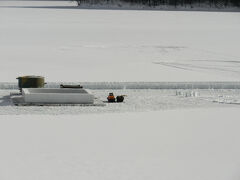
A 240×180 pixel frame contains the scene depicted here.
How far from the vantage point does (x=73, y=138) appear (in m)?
6.49

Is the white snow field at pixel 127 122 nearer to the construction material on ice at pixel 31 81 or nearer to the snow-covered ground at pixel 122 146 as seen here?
the snow-covered ground at pixel 122 146

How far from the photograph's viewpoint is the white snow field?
5379 mm

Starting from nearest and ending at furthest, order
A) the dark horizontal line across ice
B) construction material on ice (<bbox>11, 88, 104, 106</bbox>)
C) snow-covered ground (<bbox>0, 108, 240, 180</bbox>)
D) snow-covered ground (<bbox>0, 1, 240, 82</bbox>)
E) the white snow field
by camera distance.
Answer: snow-covered ground (<bbox>0, 108, 240, 180</bbox>), the white snow field, construction material on ice (<bbox>11, 88, 104, 106</bbox>), the dark horizontal line across ice, snow-covered ground (<bbox>0, 1, 240, 82</bbox>)

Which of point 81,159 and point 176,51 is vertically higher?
point 176,51

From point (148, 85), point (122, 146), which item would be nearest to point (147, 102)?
point (148, 85)

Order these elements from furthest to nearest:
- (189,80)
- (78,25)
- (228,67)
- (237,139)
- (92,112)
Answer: (78,25)
(228,67)
(189,80)
(92,112)
(237,139)

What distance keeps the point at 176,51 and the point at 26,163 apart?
12.9m

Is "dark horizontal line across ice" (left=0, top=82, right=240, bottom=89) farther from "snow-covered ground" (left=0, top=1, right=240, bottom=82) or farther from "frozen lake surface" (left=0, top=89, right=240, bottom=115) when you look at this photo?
"snow-covered ground" (left=0, top=1, right=240, bottom=82)

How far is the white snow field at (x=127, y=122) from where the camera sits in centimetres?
538

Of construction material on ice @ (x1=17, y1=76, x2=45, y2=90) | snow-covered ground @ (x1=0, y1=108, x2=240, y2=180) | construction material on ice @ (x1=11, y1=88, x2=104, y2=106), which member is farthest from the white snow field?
construction material on ice @ (x1=17, y1=76, x2=45, y2=90)

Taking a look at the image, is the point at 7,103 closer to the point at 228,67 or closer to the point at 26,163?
the point at 26,163

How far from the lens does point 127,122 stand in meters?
7.48

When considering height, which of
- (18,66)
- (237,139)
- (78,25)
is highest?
(78,25)

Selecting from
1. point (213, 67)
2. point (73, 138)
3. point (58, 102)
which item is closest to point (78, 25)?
point (213, 67)
